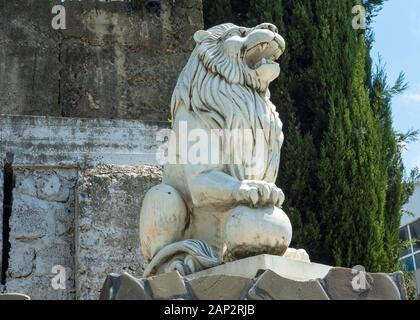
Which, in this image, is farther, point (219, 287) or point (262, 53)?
point (262, 53)

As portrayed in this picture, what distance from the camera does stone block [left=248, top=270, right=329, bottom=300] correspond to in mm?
6910

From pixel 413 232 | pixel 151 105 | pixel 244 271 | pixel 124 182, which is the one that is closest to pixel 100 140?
pixel 124 182

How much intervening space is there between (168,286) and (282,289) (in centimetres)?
64

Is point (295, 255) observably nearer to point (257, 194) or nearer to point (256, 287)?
point (257, 194)

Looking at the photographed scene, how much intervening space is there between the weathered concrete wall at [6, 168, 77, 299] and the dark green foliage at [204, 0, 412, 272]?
2.15 metres

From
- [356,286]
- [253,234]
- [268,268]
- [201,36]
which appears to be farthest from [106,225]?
[356,286]

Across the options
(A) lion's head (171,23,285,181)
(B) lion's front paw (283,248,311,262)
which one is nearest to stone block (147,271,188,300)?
(B) lion's front paw (283,248,311,262)

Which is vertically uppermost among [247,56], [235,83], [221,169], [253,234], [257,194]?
[247,56]

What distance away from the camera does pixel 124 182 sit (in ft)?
34.4

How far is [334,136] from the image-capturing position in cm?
1192

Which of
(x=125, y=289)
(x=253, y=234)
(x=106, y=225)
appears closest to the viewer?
(x=125, y=289)

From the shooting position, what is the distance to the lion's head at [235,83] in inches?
313

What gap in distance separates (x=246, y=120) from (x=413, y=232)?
1455 centimetres
